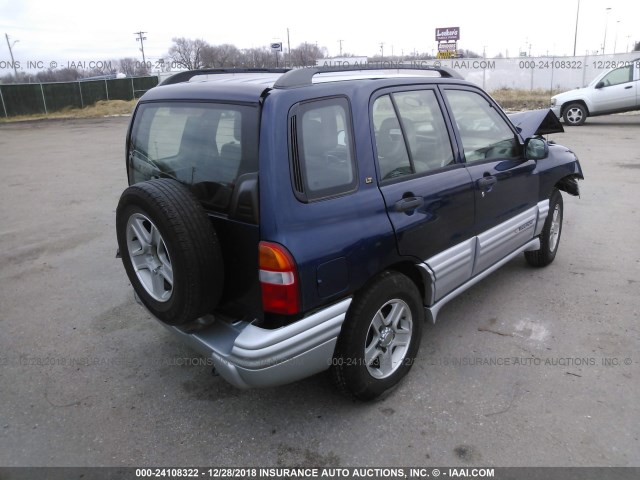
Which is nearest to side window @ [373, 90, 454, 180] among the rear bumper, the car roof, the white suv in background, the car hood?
the car roof

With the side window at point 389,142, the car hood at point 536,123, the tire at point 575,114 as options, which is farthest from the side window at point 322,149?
the tire at point 575,114

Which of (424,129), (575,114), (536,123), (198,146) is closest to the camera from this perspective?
(198,146)

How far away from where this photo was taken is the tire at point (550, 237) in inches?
183

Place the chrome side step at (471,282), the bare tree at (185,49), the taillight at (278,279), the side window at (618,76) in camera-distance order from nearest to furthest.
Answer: the taillight at (278,279) < the chrome side step at (471,282) < the side window at (618,76) < the bare tree at (185,49)

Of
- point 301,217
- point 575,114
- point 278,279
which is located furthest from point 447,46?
point 278,279

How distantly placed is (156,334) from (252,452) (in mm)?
1540

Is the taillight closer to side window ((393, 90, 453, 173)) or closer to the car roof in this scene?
the car roof

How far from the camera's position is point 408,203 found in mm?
2893

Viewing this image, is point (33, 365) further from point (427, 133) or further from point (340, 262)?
point (427, 133)

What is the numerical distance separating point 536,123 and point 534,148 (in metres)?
0.66

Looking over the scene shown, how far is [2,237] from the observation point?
6.30 m

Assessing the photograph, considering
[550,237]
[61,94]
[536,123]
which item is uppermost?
[61,94]

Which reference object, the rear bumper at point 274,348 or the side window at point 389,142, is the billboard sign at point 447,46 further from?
the rear bumper at point 274,348

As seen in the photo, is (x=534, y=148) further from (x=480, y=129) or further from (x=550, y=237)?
(x=550, y=237)
